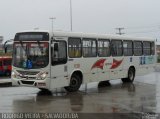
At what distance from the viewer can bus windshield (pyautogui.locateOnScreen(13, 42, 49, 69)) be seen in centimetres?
1769

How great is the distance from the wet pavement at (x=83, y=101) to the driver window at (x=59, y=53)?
4.85 feet

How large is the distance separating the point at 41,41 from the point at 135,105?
5.11 m

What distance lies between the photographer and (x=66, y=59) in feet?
61.3

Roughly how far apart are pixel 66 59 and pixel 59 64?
601mm

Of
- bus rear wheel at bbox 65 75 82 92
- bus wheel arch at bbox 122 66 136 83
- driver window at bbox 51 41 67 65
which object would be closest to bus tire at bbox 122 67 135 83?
bus wheel arch at bbox 122 66 136 83

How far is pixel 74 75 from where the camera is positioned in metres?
19.5

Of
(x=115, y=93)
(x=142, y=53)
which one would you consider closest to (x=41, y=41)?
(x=115, y=93)

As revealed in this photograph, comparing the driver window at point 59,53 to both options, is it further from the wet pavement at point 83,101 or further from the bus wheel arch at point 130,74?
the bus wheel arch at point 130,74

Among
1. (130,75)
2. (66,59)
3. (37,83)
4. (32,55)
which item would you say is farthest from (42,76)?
(130,75)

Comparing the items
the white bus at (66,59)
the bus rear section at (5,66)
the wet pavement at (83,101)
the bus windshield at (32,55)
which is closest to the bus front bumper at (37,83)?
the white bus at (66,59)

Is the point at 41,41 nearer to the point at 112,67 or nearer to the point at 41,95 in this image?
the point at 41,95

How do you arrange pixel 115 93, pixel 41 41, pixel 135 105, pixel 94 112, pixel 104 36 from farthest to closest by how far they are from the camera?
pixel 104 36
pixel 115 93
pixel 41 41
pixel 135 105
pixel 94 112

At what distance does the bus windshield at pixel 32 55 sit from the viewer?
17.7 meters

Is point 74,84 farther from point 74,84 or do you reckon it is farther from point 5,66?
point 5,66
